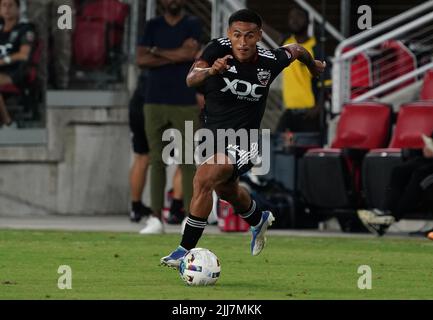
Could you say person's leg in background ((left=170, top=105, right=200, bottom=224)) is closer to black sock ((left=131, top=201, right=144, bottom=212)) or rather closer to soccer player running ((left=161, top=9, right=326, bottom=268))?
black sock ((left=131, top=201, right=144, bottom=212))

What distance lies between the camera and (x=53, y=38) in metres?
22.2

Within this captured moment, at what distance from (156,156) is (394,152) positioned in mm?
2568

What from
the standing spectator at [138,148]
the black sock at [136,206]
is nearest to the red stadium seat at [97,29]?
the standing spectator at [138,148]

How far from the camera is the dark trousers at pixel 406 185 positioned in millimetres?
17344

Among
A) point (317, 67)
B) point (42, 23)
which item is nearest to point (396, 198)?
point (317, 67)

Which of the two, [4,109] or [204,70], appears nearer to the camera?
[204,70]

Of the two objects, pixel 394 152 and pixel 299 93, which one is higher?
pixel 299 93

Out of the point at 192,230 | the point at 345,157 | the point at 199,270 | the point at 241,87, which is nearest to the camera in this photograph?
the point at 199,270

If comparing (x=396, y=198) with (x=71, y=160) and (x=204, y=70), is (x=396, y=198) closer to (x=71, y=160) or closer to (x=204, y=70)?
(x=204, y=70)

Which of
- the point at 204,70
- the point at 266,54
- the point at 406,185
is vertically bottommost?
the point at 406,185

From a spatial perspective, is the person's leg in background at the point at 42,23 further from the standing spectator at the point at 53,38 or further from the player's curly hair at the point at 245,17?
the player's curly hair at the point at 245,17

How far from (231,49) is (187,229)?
145 centimetres

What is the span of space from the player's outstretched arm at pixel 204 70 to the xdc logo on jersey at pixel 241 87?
302 mm

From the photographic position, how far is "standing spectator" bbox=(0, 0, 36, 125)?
21.7m
